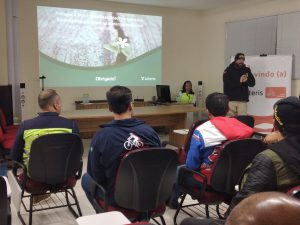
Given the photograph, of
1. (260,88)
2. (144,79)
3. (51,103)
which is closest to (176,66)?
(144,79)

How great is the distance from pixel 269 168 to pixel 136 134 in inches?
35.6

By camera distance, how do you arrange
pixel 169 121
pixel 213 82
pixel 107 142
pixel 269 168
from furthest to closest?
pixel 213 82, pixel 169 121, pixel 107 142, pixel 269 168

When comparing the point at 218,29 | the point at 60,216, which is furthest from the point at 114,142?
the point at 218,29

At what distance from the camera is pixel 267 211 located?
0.54 meters

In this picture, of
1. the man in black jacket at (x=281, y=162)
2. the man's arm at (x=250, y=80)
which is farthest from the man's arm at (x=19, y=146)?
the man's arm at (x=250, y=80)

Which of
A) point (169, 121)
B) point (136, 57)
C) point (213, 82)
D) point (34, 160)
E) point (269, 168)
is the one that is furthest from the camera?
point (213, 82)

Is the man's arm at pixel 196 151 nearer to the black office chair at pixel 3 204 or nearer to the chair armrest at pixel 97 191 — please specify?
the chair armrest at pixel 97 191

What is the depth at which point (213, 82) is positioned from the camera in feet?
26.8

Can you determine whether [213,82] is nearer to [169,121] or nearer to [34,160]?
[169,121]

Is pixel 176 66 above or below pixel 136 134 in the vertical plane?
above

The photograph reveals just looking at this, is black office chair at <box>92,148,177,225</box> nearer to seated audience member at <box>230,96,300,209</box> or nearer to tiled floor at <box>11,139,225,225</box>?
seated audience member at <box>230,96,300,209</box>

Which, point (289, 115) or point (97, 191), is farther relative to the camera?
point (97, 191)

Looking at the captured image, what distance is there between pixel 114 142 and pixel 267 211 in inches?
64.6

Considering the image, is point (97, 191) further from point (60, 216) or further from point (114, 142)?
point (60, 216)
